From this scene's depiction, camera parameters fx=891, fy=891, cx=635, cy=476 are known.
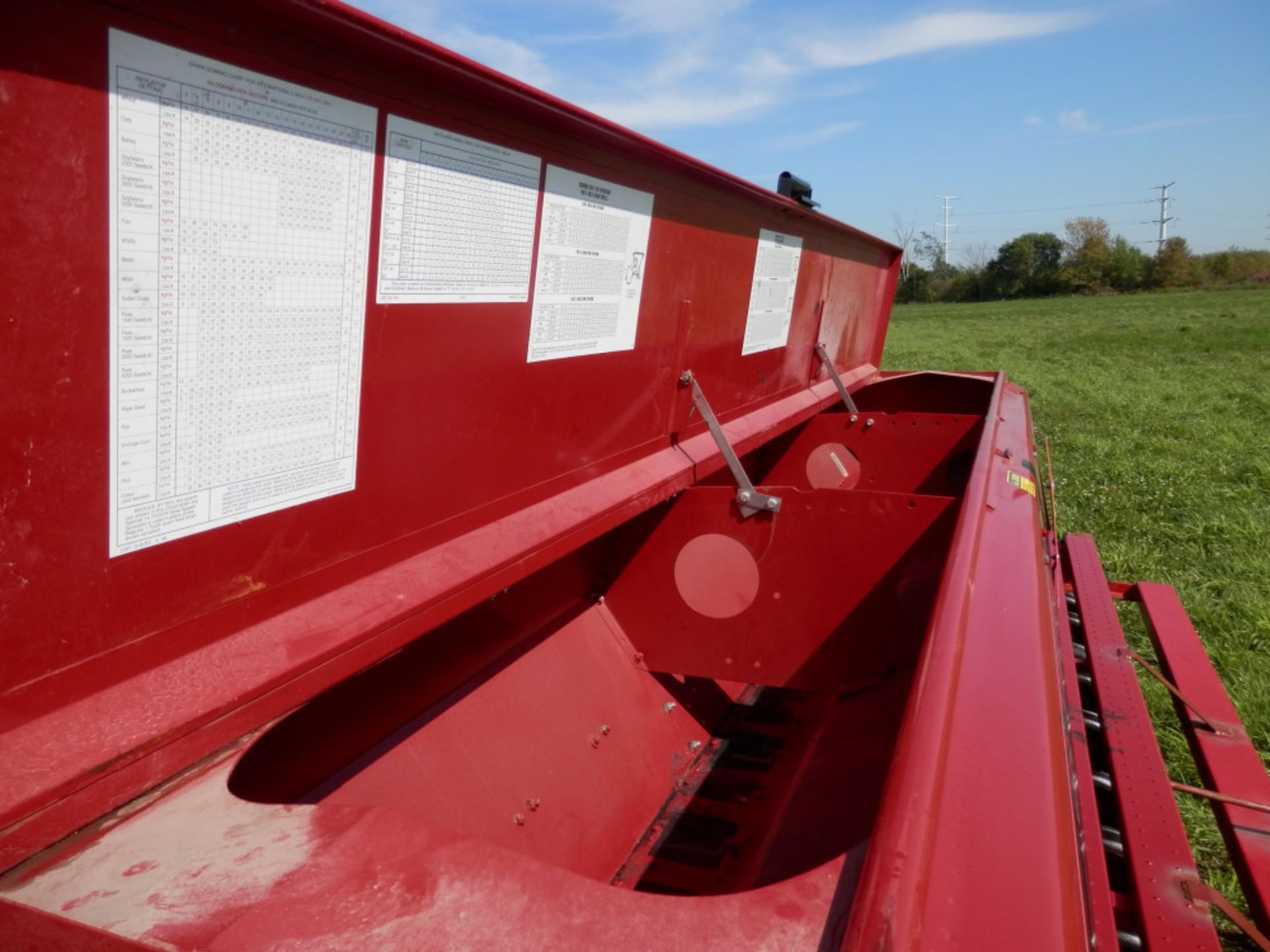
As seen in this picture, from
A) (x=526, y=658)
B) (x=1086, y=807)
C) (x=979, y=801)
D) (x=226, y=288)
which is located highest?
(x=226, y=288)

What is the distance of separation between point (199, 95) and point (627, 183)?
1309mm

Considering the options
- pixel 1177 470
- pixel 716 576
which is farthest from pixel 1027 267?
pixel 716 576

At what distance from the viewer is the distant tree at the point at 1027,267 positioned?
57.3 m

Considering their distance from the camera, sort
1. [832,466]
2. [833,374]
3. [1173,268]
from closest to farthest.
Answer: [832,466] < [833,374] < [1173,268]

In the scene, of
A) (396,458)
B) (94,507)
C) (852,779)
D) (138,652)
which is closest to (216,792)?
(138,652)

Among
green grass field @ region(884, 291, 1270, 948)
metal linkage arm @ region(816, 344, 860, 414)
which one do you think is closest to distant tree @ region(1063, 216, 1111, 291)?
green grass field @ region(884, 291, 1270, 948)

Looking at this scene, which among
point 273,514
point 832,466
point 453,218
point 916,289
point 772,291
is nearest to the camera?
point 273,514

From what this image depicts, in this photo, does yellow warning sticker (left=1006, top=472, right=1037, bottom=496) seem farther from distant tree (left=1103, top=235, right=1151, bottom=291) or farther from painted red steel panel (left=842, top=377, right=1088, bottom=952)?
distant tree (left=1103, top=235, right=1151, bottom=291)

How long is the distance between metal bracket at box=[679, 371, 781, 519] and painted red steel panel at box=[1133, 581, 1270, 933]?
50.3 inches

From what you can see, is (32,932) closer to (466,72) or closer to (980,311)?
(466,72)

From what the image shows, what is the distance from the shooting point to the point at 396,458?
170 centimetres

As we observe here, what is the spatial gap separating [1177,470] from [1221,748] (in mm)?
6166

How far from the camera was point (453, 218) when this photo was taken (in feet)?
5.49

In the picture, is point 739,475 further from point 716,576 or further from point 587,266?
point 587,266
